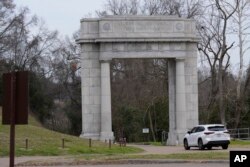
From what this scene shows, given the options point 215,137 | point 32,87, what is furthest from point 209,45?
point 215,137

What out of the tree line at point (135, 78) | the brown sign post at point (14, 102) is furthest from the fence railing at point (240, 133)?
the brown sign post at point (14, 102)

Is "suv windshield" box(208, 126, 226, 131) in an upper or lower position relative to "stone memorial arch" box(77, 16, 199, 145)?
lower

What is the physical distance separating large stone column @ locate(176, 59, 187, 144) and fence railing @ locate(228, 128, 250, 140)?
1361 cm

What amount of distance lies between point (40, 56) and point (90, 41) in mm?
39800

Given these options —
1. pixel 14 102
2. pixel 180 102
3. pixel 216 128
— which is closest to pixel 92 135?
pixel 180 102

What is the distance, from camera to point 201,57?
7294 centimetres

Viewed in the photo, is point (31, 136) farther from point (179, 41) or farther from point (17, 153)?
point (179, 41)

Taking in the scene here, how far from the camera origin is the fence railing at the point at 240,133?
210 ft

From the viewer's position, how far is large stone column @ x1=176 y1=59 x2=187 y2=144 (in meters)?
51.5

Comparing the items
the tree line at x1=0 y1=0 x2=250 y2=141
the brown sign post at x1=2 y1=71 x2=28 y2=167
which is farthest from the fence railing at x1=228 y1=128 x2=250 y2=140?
the brown sign post at x1=2 y1=71 x2=28 y2=167

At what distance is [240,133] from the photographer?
66.2 m

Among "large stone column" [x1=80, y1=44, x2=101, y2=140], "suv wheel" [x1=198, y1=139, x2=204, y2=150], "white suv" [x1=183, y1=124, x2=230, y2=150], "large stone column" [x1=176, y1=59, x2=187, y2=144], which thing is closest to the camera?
"white suv" [x1=183, y1=124, x2=230, y2=150]

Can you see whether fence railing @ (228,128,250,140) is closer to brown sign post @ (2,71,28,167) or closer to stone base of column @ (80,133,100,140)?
stone base of column @ (80,133,100,140)

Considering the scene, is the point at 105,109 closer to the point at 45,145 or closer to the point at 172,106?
the point at 172,106
